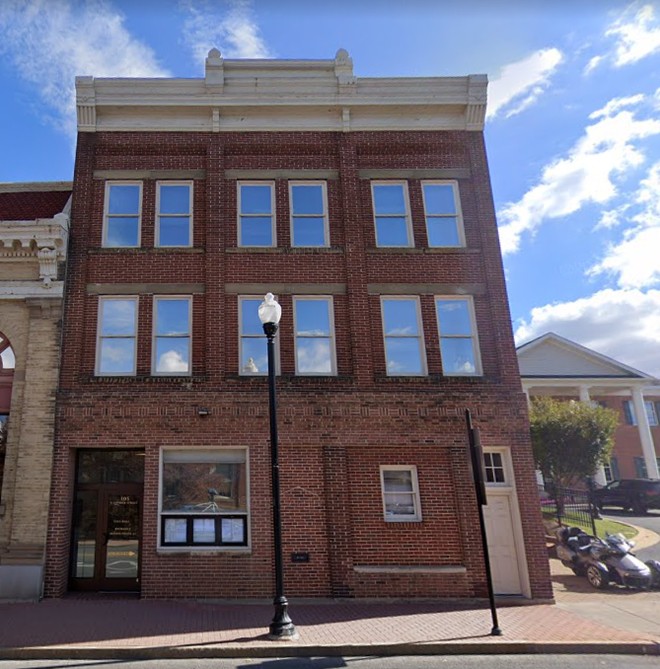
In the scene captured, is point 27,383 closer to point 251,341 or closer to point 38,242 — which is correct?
point 38,242

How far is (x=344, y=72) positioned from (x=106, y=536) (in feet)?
43.2

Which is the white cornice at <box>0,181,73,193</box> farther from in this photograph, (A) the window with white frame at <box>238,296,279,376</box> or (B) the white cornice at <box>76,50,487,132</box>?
(A) the window with white frame at <box>238,296,279,376</box>

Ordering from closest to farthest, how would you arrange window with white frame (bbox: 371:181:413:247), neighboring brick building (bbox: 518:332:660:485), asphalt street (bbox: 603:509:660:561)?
1. window with white frame (bbox: 371:181:413:247)
2. asphalt street (bbox: 603:509:660:561)
3. neighboring brick building (bbox: 518:332:660:485)

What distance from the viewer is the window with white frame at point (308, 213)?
13.6 m

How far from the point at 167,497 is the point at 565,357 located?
25.4m

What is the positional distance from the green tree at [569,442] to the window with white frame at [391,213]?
11.2m


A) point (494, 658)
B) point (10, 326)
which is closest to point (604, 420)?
point (494, 658)

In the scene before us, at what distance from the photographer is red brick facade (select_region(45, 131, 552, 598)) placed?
11188 millimetres

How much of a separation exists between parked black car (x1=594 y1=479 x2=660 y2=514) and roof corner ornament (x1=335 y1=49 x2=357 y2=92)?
65.4 ft

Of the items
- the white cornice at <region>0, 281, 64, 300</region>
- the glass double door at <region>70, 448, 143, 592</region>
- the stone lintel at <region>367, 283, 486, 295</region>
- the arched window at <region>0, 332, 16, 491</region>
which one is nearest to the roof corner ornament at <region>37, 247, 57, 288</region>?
the white cornice at <region>0, 281, 64, 300</region>

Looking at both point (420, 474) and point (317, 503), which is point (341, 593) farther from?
point (420, 474)

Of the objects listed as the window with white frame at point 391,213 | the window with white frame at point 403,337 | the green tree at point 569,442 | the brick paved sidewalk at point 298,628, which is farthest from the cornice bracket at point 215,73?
the green tree at point 569,442

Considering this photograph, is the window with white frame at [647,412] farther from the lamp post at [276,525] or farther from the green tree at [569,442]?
the lamp post at [276,525]

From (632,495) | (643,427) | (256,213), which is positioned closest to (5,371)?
(256,213)
